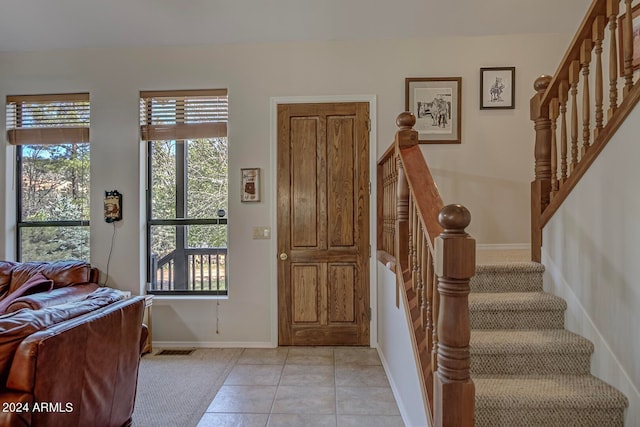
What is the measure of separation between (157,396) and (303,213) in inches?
72.9

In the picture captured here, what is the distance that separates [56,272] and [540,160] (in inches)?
157

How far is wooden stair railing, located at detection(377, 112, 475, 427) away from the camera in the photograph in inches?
49.4

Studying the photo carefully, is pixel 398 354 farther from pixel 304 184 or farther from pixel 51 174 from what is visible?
pixel 51 174

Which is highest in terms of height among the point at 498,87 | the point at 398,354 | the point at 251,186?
the point at 498,87

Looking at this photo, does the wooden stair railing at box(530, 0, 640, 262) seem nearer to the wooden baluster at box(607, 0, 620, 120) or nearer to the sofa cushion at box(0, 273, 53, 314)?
Answer: the wooden baluster at box(607, 0, 620, 120)

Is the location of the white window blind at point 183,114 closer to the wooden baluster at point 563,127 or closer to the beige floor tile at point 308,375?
the beige floor tile at point 308,375

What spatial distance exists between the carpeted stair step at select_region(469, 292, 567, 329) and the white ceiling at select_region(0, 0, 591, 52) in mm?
2513

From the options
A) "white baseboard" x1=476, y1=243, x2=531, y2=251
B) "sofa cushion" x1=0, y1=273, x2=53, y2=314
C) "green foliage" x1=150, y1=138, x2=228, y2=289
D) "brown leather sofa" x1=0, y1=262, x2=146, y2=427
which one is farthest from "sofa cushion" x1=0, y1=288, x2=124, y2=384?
"white baseboard" x1=476, y1=243, x2=531, y2=251

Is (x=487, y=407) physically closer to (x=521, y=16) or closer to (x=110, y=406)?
(x=110, y=406)

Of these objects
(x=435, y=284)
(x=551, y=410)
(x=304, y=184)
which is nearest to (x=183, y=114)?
(x=304, y=184)

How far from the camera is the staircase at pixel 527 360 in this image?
158 cm

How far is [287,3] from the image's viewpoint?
9.77 ft

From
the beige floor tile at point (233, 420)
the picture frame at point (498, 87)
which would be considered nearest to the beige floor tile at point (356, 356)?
the beige floor tile at point (233, 420)

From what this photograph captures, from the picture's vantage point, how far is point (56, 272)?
3037 millimetres
